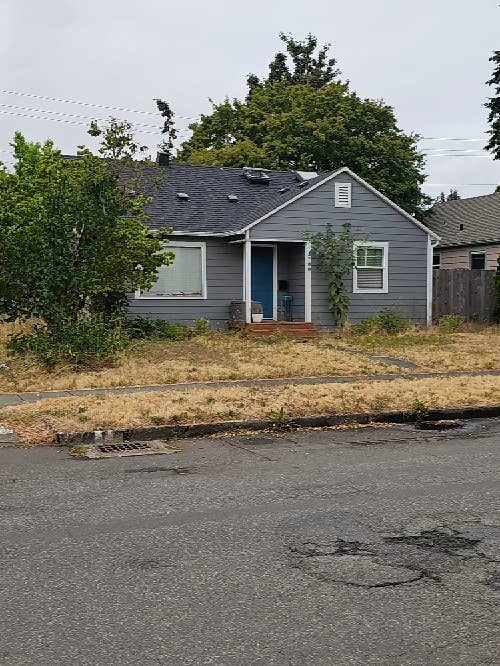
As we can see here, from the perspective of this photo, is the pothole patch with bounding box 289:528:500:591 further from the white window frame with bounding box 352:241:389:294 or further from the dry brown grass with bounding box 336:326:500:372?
the white window frame with bounding box 352:241:389:294

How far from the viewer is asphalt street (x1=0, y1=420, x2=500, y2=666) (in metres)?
3.84

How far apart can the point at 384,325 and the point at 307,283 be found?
2599 millimetres

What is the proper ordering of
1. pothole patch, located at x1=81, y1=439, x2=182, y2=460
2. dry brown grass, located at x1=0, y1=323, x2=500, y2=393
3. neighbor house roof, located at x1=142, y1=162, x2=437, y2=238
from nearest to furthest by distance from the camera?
1. pothole patch, located at x1=81, y1=439, x2=182, y2=460
2. dry brown grass, located at x1=0, y1=323, x2=500, y2=393
3. neighbor house roof, located at x1=142, y1=162, x2=437, y2=238

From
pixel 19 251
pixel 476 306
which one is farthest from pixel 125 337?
pixel 476 306

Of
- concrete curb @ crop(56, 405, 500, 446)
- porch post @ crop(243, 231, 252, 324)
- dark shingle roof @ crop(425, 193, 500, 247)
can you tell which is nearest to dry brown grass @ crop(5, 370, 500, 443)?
concrete curb @ crop(56, 405, 500, 446)

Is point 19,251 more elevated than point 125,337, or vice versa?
point 19,251

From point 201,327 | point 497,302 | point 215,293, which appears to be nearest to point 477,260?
point 497,302

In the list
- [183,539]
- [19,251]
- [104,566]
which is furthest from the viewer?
[19,251]

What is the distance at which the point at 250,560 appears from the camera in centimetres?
502

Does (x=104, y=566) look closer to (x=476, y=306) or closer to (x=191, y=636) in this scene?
(x=191, y=636)

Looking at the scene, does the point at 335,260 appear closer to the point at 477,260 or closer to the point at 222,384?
the point at 222,384

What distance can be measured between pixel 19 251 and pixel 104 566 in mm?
10315

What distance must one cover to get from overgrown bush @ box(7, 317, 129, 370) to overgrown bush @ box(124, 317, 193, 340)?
5.54 metres

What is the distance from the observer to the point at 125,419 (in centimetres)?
962
